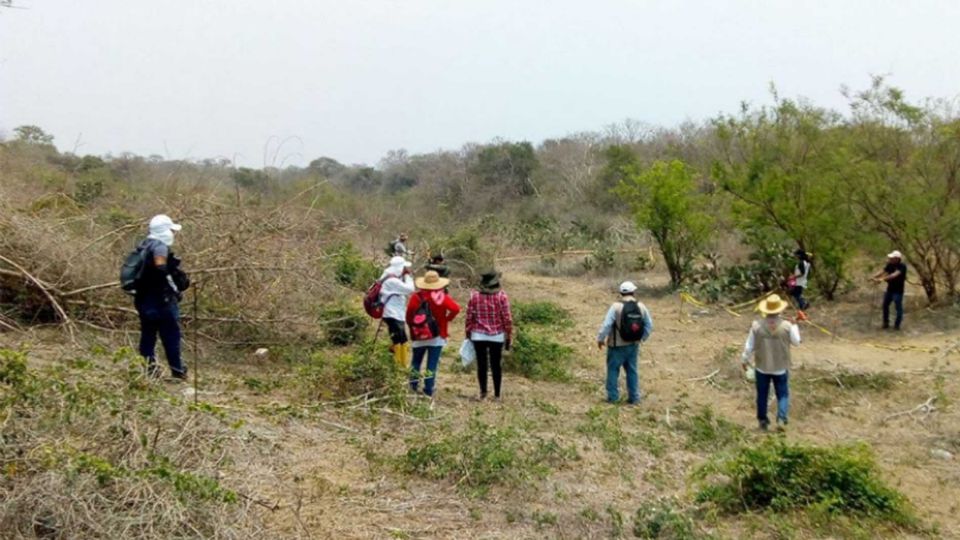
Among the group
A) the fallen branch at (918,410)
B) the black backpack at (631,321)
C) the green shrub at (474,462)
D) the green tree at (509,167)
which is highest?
the green tree at (509,167)

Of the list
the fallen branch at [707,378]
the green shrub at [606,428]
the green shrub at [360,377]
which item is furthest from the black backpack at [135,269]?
the fallen branch at [707,378]

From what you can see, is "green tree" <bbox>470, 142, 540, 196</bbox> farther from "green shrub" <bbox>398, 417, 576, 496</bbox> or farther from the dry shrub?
the dry shrub

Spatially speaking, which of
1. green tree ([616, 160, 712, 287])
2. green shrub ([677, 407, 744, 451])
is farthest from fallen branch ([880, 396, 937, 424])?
green tree ([616, 160, 712, 287])

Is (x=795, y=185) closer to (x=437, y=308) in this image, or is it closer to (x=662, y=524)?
(x=437, y=308)

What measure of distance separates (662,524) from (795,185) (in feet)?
40.0

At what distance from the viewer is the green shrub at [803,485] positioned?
6336 millimetres

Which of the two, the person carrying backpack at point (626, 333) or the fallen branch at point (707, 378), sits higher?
the person carrying backpack at point (626, 333)

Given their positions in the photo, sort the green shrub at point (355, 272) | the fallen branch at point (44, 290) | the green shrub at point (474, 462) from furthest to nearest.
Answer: the green shrub at point (355, 272), the fallen branch at point (44, 290), the green shrub at point (474, 462)

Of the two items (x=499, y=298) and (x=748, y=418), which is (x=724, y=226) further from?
(x=499, y=298)

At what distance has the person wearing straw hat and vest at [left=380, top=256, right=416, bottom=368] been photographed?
9.21m

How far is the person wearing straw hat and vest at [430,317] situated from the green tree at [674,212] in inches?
437

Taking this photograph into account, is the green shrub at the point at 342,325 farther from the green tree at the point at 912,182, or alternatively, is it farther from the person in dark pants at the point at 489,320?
the green tree at the point at 912,182

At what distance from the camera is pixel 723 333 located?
1502cm

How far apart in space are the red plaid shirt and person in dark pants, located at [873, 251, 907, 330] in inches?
303
